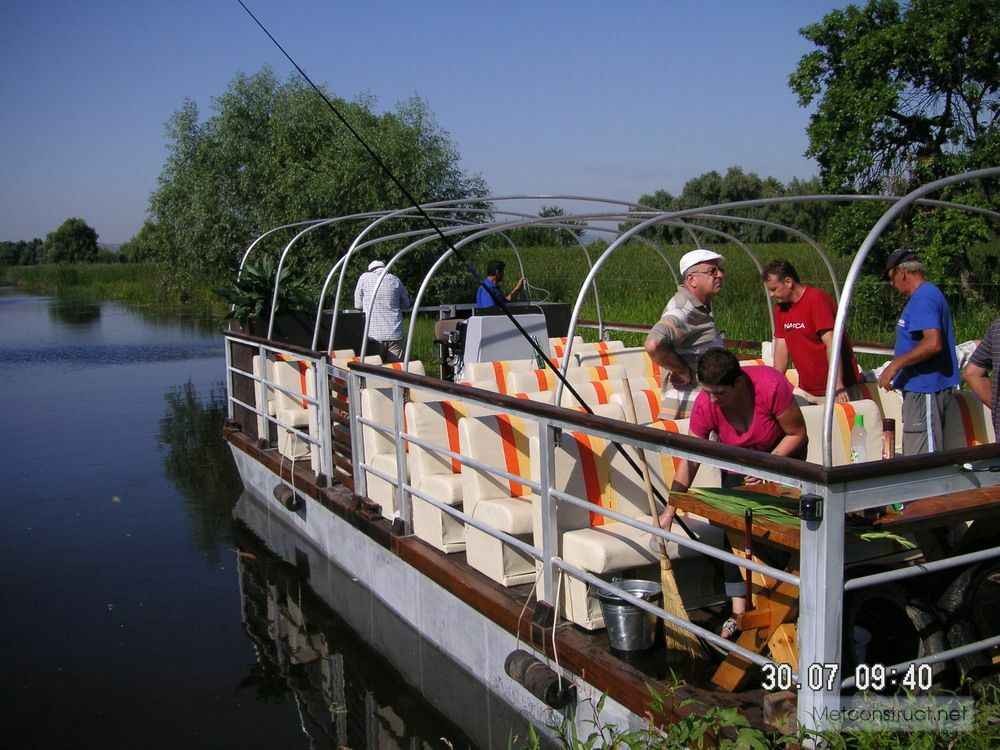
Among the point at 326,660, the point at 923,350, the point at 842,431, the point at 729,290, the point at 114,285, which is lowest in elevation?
the point at 326,660

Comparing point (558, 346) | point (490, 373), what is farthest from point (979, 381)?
point (558, 346)

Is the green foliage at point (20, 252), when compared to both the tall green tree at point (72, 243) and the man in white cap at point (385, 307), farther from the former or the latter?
the man in white cap at point (385, 307)

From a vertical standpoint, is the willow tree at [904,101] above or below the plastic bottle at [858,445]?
above

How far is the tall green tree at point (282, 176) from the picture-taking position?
23453 mm

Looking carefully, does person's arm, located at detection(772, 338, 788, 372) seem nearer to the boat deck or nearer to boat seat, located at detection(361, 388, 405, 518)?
the boat deck

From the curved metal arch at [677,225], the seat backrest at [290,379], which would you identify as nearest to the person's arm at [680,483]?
the curved metal arch at [677,225]

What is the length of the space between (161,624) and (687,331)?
4148 millimetres

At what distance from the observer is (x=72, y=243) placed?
130125 mm

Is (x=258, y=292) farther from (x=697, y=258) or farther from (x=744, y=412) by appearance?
(x=744, y=412)

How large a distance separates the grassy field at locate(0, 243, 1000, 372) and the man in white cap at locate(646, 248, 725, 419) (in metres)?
4.34

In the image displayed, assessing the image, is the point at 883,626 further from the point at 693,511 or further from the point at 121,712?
the point at 121,712

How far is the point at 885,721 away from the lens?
10.8 ft

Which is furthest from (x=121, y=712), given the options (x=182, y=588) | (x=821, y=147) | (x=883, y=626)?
(x=821, y=147)

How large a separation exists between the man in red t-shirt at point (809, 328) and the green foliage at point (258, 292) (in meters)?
5.53
